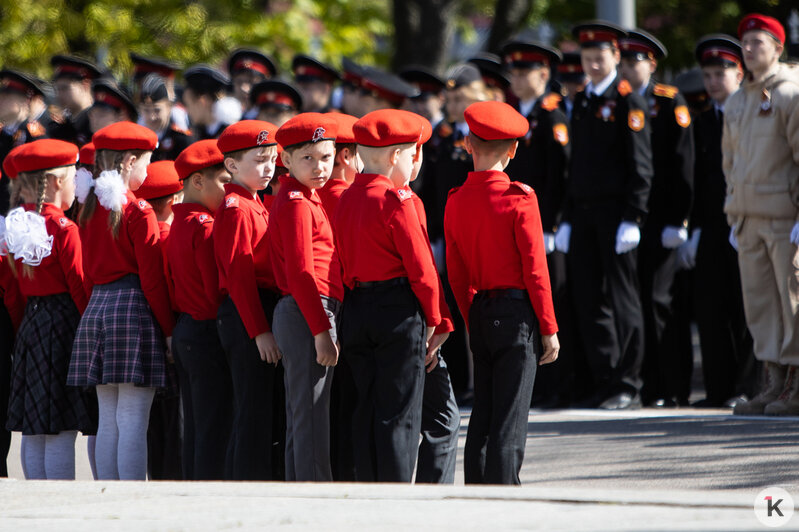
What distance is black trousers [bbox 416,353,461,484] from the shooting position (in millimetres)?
6039

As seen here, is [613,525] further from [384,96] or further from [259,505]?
[384,96]

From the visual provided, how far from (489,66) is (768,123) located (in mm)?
3255

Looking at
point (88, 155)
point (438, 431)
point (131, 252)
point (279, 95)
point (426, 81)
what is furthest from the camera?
point (426, 81)

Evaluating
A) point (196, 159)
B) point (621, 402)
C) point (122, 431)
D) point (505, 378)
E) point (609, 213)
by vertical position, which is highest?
point (196, 159)

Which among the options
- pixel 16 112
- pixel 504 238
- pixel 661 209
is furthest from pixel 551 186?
pixel 16 112

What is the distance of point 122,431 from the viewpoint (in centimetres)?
641

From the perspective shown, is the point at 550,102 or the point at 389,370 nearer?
the point at 389,370

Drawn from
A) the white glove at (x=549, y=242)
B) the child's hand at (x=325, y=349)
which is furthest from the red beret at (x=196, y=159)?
the white glove at (x=549, y=242)

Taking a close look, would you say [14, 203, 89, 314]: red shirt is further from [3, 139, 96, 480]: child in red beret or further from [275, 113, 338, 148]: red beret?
[275, 113, 338, 148]: red beret

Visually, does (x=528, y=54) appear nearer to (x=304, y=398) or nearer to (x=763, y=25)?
(x=763, y=25)

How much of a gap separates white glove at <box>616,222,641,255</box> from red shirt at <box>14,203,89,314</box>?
3575mm

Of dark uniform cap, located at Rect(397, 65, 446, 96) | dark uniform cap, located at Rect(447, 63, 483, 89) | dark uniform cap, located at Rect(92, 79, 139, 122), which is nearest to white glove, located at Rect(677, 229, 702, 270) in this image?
dark uniform cap, located at Rect(447, 63, 483, 89)

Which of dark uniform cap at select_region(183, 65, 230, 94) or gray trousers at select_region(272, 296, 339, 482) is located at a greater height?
dark uniform cap at select_region(183, 65, 230, 94)

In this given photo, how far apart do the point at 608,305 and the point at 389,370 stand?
135 inches
